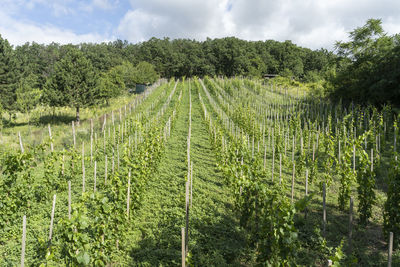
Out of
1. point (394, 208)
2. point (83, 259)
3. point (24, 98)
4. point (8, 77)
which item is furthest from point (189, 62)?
point (83, 259)

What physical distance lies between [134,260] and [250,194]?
2815mm

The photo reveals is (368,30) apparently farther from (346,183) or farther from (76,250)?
(76,250)

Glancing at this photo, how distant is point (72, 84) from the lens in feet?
74.1

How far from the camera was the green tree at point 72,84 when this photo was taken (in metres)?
21.9

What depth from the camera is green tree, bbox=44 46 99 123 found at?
862 inches

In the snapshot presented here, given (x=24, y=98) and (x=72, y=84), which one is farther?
(x=72, y=84)

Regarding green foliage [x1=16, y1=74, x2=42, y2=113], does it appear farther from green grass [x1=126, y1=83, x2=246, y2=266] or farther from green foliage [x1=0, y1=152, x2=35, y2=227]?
green grass [x1=126, y1=83, x2=246, y2=266]

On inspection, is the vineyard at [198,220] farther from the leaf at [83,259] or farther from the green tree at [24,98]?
the green tree at [24,98]

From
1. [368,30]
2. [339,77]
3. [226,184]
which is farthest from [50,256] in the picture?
[368,30]

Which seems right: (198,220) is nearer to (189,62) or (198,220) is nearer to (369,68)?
(369,68)

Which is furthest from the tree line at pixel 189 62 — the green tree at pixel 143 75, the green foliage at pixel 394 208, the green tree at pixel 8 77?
the green foliage at pixel 394 208

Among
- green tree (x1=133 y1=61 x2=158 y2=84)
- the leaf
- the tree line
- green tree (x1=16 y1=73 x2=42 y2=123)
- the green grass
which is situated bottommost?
the green grass

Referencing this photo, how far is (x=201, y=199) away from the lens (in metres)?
7.14

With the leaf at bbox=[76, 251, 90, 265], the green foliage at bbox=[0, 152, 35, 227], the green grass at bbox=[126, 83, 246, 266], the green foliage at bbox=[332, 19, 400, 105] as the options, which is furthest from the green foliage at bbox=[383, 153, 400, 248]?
the green foliage at bbox=[332, 19, 400, 105]
